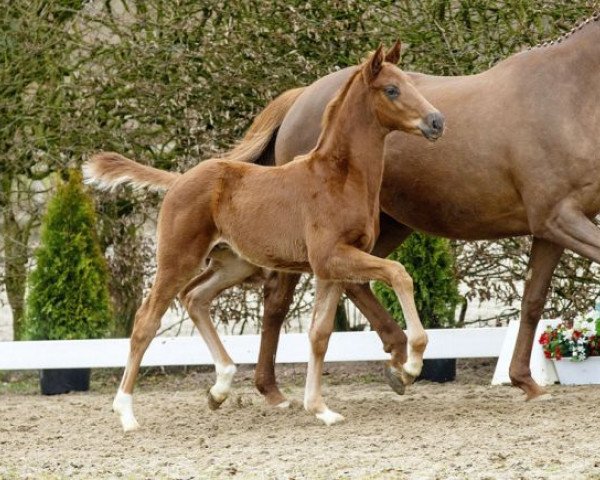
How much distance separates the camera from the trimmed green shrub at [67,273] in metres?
9.16

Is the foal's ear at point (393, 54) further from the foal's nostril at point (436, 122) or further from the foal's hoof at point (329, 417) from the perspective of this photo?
the foal's hoof at point (329, 417)

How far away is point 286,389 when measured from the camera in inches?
351

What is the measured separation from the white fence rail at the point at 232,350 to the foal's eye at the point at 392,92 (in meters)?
3.08

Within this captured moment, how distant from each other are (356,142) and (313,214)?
42 centimetres

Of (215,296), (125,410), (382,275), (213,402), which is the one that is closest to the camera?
(382,275)

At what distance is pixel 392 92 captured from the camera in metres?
6.01

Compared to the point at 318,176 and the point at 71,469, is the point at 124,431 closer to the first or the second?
the point at 71,469

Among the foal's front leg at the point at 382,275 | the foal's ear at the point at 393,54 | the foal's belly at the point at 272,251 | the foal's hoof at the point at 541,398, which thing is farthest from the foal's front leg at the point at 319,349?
the foal's hoof at the point at 541,398

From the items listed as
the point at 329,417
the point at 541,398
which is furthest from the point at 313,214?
the point at 541,398

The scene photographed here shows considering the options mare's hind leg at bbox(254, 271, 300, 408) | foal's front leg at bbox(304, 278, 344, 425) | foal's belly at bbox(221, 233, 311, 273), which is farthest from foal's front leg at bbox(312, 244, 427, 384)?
mare's hind leg at bbox(254, 271, 300, 408)

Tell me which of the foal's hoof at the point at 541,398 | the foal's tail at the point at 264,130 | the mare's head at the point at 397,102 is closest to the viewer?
the mare's head at the point at 397,102

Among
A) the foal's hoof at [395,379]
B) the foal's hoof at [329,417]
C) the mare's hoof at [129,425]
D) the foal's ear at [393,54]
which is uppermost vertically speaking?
the foal's ear at [393,54]

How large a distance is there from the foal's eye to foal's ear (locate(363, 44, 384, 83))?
11 cm

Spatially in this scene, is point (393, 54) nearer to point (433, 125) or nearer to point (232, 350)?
point (433, 125)
